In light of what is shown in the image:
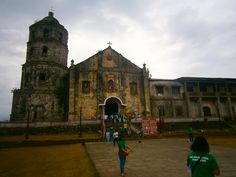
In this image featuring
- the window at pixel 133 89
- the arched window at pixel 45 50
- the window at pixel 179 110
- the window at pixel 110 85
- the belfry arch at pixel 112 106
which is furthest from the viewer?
the window at pixel 179 110

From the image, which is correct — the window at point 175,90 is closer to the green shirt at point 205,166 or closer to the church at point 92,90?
the church at point 92,90

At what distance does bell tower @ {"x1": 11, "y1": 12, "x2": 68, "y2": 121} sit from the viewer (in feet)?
81.1

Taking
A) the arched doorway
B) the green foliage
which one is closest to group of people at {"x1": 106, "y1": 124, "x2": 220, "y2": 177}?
the arched doorway

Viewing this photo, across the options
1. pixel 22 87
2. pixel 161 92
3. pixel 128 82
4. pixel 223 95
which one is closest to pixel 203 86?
pixel 223 95

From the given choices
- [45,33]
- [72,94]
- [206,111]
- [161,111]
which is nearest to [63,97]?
[72,94]

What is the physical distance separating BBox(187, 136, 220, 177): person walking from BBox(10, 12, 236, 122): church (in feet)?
69.4

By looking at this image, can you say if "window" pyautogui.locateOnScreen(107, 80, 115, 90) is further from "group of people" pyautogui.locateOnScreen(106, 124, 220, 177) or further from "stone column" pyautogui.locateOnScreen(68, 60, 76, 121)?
"group of people" pyautogui.locateOnScreen(106, 124, 220, 177)

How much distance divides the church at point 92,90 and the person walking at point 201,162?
21.2 metres

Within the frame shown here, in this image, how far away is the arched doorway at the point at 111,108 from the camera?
27.5 meters

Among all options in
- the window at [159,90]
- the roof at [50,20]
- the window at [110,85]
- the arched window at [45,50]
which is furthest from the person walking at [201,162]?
the roof at [50,20]

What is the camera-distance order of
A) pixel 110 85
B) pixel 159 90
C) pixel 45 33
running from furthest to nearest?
pixel 159 90
pixel 45 33
pixel 110 85

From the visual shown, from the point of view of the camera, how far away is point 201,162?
327 centimetres

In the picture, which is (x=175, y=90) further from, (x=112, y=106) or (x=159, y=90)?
(x=112, y=106)

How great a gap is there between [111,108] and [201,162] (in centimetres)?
2512
